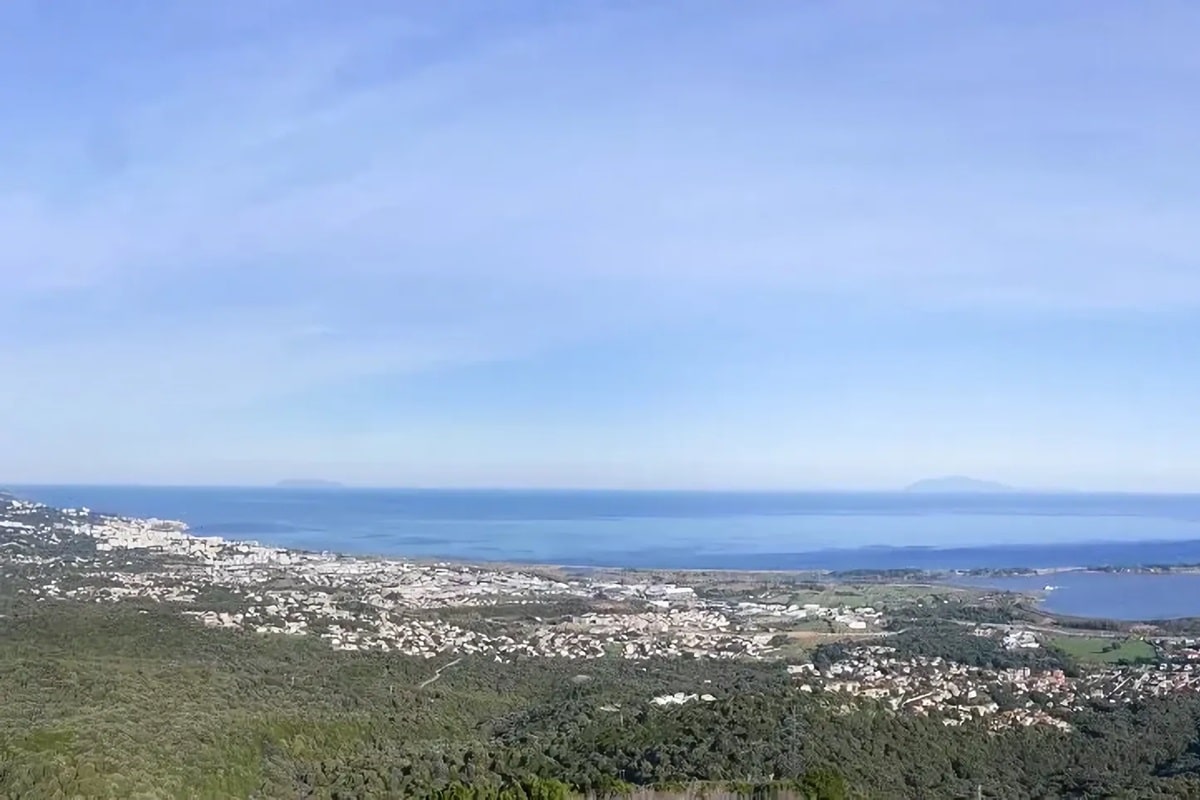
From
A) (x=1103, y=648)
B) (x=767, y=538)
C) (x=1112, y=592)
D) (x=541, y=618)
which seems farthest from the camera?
(x=767, y=538)

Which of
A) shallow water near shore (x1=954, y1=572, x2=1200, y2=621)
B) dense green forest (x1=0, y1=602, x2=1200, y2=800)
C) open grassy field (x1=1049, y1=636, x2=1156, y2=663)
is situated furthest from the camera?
shallow water near shore (x1=954, y1=572, x2=1200, y2=621)

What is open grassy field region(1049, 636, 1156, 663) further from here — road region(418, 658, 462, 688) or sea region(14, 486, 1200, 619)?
road region(418, 658, 462, 688)

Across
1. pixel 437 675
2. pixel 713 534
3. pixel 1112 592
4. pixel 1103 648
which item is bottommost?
pixel 713 534

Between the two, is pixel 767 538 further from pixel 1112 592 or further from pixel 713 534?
pixel 1112 592

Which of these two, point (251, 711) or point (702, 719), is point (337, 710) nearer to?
point (251, 711)

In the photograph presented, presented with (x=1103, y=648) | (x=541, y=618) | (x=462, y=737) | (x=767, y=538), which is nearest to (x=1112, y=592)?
(x=1103, y=648)

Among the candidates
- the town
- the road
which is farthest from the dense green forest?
the town

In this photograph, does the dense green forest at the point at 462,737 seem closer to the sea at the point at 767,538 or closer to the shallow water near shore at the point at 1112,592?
the shallow water near shore at the point at 1112,592
